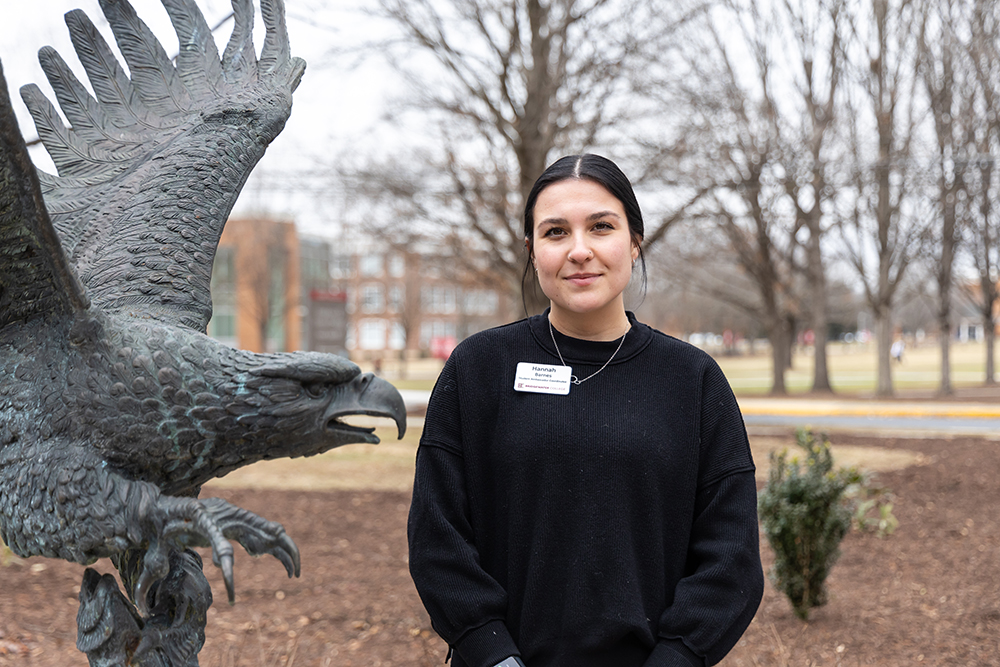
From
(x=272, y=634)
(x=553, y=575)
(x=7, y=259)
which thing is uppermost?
(x=7, y=259)

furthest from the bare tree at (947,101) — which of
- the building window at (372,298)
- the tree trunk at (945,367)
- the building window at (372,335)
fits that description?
the building window at (372,335)

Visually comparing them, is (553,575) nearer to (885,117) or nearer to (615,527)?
(615,527)

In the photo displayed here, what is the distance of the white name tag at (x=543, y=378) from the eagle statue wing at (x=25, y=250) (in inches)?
44.0

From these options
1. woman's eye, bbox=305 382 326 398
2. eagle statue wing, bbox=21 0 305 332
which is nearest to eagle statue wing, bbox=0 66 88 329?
eagle statue wing, bbox=21 0 305 332

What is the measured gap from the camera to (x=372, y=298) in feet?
150

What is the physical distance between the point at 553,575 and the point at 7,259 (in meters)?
1.50

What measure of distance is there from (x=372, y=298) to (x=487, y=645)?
4464 centimetres

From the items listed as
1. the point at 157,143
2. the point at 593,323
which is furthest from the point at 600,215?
the point at 157,143

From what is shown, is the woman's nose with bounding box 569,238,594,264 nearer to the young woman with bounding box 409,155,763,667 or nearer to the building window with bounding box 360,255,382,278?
the young woman with bounding box 409,155,763,667

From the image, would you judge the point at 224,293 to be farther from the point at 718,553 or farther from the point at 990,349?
the point at 718,553

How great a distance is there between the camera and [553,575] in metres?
1.88

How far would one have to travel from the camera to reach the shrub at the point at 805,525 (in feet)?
16.2

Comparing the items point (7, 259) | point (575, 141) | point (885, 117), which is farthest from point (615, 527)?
point (885, 117)

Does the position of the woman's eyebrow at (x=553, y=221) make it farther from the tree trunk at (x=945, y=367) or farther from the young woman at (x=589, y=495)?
the tree trunk at (x=945, y=367)
